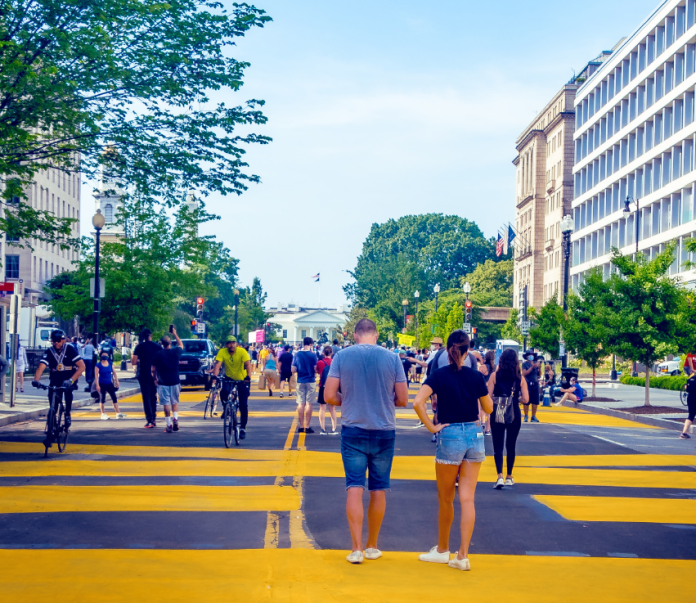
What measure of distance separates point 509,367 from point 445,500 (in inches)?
175

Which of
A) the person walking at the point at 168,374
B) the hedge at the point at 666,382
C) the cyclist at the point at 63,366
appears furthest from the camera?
the hedge at the point at 666,382

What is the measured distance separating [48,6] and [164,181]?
4.19 m

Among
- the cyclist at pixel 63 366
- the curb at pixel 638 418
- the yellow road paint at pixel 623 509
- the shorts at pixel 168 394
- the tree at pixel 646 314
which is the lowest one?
the curb at pixel 638 418

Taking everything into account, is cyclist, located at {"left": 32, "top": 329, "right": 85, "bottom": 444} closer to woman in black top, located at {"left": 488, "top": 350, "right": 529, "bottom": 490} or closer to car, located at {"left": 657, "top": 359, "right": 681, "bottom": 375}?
woman in black top, located at {"left": 488, "top": 350, "right": 529, "bottom": 490}

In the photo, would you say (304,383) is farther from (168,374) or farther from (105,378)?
(105,378)

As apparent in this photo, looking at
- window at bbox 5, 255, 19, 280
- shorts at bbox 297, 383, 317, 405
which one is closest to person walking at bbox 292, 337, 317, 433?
shorts at bbox 297, 383, 317, 405

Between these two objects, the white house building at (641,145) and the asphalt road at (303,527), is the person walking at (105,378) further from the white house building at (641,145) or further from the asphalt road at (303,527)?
the white house building at (641,145)

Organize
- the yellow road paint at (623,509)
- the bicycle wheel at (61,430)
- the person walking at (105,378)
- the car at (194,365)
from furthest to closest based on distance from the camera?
the car at (194,365), the person walking at (105,378), the bicycle wheel at (61,430), the yellow road paint at (623,509)

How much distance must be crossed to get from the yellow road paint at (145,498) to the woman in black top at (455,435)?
2.59 metres

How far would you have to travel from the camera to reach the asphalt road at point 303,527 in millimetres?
6637

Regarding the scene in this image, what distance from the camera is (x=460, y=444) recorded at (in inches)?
296

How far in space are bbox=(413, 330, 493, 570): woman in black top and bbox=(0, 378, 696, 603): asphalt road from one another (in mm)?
412

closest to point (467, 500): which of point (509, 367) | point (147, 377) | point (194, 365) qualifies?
point (509, 367)

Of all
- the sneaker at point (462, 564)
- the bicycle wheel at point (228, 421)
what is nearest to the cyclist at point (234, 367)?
the bicycle wheel at point (228, 421)
